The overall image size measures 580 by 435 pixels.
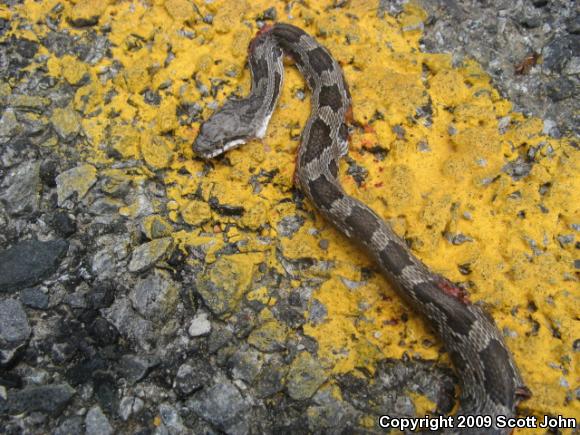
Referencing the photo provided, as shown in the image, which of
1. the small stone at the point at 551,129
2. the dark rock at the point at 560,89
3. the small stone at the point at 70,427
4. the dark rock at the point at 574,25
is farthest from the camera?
the dark rock at the point at 574,25

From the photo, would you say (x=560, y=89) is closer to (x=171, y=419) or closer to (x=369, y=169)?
(x=369, y=169)

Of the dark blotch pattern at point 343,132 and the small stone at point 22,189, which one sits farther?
the dark blotch pattern at point 343,132

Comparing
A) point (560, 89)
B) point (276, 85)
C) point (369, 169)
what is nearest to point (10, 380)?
point (369, 169)

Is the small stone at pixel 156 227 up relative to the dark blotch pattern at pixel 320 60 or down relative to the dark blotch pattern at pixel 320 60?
down

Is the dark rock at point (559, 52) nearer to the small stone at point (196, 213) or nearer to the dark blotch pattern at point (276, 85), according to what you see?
the dark blotch pattern at point (276, 85)

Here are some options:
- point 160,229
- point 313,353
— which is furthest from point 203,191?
point 313,353

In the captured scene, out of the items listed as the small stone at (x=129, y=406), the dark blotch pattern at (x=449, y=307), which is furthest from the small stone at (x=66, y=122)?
the dark blotch pattern at (x=449, y=307)

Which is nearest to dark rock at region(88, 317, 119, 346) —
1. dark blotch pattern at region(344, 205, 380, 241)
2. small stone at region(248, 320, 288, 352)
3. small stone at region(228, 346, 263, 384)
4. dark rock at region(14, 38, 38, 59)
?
small stone at region(228, 346, 263, 384)

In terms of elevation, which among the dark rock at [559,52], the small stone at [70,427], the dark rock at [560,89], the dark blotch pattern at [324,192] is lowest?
the small stone at [70,427]
